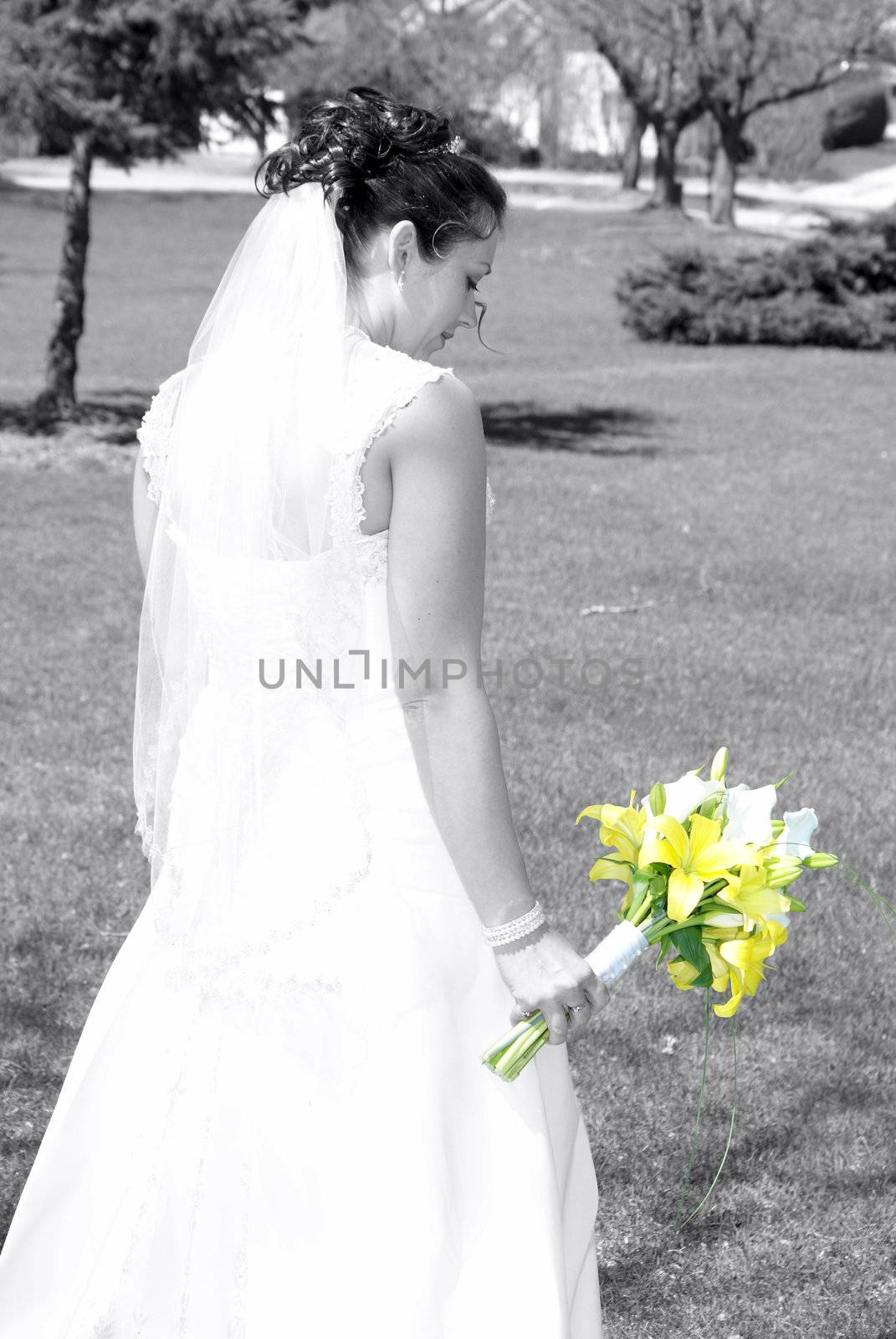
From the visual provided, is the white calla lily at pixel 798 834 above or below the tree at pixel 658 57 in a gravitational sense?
below

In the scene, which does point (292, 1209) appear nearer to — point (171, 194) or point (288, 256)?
point (288, 256)

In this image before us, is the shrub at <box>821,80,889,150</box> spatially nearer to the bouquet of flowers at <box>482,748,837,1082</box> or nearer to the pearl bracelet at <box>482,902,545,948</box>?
the bouquet of flowers at <box>482,748,837,1082</box>

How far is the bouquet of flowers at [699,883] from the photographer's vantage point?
240 centimetres

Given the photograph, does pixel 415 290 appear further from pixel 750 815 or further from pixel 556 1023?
pixel 556 1023

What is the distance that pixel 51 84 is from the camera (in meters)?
11.8

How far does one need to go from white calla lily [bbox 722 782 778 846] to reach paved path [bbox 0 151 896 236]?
38108mm

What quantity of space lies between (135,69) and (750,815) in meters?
11.5

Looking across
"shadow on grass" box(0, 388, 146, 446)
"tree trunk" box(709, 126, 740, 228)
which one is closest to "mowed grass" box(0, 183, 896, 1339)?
"shadow on grass" box(0, 388, 146, 446)

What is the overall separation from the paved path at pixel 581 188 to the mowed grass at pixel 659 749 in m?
27.3

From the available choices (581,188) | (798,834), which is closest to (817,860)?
(798,834)

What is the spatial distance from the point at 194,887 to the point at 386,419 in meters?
0.88

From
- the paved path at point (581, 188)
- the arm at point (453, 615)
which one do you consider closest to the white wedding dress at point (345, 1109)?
the arm at point (453, 615)

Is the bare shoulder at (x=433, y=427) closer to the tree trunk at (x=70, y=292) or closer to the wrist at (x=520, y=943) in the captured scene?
the wrist at (x=520, y=943)

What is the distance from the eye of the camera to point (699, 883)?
7.91 ft
